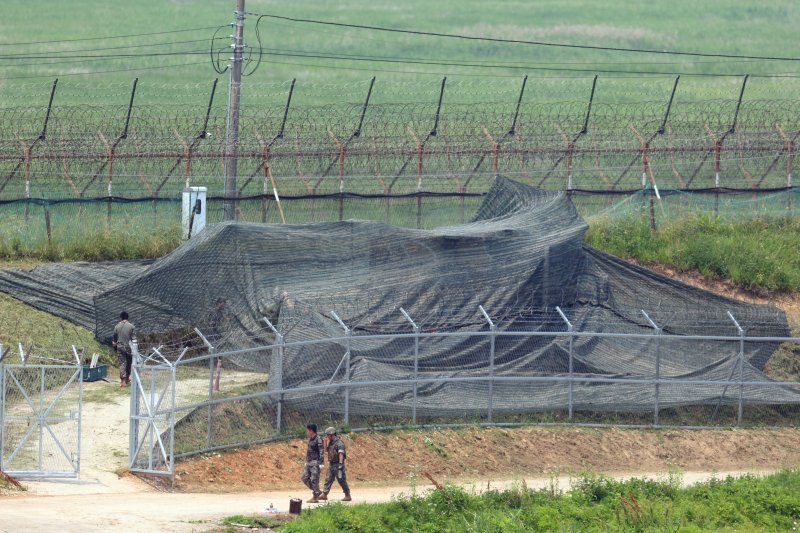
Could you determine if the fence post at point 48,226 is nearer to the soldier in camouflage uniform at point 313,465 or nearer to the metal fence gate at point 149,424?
the metal fence gate at point 149,424

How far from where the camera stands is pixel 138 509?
17.4m

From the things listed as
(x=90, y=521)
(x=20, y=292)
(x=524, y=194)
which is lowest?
(x=90, y=521)

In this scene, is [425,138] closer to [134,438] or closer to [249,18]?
[134,438]

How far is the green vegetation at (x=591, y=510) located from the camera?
56.3ft

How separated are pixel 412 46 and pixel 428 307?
50.6 meters

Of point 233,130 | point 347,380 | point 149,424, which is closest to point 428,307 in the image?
point 347,380

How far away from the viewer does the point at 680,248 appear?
98.3 feet

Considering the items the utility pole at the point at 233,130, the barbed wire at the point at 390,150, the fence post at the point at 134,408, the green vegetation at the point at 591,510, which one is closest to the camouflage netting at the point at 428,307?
the fence post at the point at 134,408

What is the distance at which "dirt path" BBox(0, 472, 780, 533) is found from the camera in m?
16.5

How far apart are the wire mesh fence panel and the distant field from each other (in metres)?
33.1

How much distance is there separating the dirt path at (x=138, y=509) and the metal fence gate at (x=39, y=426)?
1.04 m

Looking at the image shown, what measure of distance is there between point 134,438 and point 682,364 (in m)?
9.40

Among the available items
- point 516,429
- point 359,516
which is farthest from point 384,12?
point 359,516

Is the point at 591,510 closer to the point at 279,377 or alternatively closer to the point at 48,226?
the point at 279,377
